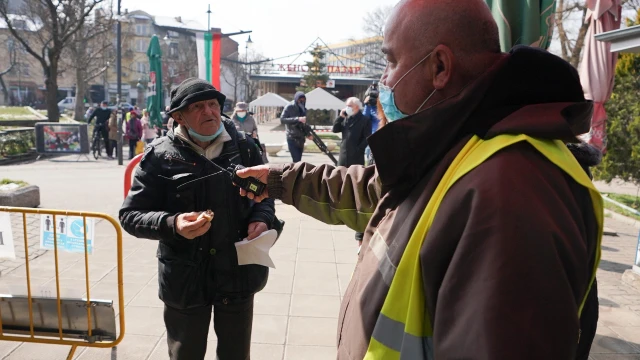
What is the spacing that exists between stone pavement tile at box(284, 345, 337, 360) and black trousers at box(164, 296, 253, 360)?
100cm

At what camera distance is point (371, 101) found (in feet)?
27.8

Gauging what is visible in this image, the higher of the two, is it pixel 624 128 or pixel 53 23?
pixel 53 23

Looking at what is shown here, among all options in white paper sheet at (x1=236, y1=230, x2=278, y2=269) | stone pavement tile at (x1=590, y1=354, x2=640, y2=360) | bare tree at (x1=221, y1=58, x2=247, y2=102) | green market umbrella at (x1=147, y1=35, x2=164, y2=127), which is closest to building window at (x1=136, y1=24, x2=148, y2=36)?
bare tree at (x1=221, y1=58, x2=247, y2=102)

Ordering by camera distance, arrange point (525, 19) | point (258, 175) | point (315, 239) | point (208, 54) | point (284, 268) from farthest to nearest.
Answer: point (208, 54) → point (315, 239) → point (284, 268) → point (525, 19) → point (258, 175)

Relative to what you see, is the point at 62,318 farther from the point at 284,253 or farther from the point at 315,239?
the point at 315,239

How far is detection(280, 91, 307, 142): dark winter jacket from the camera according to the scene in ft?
32.0

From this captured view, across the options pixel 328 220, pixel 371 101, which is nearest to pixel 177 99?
pixel 328 220

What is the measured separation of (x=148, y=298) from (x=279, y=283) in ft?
4.33

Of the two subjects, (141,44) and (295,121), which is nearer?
(295,121)

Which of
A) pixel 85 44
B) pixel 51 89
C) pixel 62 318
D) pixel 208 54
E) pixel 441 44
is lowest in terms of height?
pixel 62 318

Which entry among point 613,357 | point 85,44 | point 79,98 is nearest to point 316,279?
point 613,357

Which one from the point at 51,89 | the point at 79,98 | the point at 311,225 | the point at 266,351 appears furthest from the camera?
the point at 79,98

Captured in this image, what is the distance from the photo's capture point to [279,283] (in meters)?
5.33

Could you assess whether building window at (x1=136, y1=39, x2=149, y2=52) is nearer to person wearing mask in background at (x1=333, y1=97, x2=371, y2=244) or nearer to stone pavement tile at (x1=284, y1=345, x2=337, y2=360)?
person wearing mask in background at (x1=333, y1=97, x2=371, y2=244)
